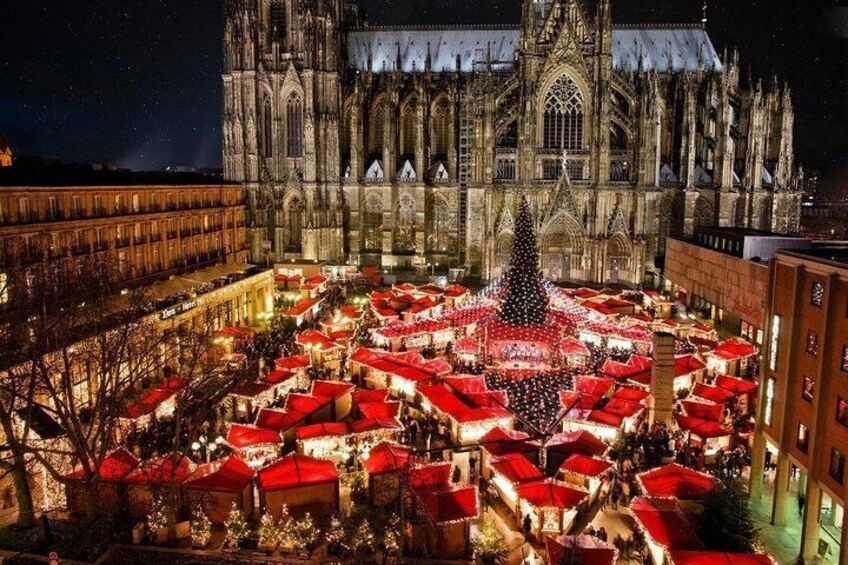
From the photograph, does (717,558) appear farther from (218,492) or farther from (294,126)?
(294,126)

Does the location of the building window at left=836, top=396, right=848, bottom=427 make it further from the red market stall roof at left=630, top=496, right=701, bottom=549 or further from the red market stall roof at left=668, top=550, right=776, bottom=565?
the red market stall roof at left=630, top=496, right=701, bottom=549

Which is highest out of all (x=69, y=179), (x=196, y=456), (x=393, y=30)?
(x=393, y=30)

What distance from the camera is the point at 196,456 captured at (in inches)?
1077

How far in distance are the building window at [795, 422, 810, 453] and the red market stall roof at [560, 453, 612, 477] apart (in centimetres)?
609

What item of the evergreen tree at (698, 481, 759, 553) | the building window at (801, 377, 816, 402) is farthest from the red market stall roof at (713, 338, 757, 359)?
the evergreen tree at (698, 481, 759, 553)

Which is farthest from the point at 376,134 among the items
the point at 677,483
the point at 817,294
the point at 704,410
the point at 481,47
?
the point at 817,294

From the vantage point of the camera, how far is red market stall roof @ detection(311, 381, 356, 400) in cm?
3128

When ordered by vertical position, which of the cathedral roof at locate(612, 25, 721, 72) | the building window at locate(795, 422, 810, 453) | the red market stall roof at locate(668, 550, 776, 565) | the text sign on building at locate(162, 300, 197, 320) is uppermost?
the cathedral roof at locate(612, 25, 721, 72)

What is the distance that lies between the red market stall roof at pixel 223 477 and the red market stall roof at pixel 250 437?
6.53 feet

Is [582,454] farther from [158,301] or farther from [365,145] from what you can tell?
[365,145]

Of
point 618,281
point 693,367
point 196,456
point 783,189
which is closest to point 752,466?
point 693,367

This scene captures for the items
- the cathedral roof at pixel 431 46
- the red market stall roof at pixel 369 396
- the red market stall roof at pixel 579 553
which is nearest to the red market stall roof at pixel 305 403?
the red market stall roof at pixel 369 396

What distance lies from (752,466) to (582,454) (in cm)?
636

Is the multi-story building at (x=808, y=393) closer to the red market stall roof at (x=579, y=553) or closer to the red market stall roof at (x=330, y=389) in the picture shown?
the red market stall roof at (x=579, y=553)
